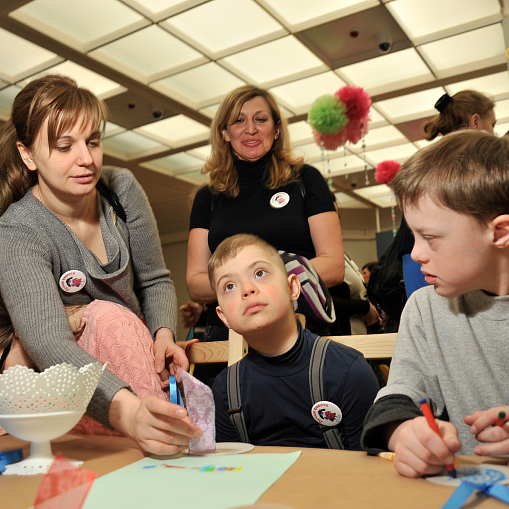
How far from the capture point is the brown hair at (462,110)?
203 centimetres

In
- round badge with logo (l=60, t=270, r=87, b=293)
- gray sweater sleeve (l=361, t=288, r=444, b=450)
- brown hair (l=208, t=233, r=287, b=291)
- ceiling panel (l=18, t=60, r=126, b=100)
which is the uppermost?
ceiling panel (l=18, t=60, r=126, b=100)

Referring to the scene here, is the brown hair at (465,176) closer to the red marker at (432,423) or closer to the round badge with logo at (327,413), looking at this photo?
the red marker at (432,423)

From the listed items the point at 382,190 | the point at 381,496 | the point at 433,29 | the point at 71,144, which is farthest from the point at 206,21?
the point at 382,190

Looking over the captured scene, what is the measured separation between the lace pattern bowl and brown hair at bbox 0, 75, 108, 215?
656mm

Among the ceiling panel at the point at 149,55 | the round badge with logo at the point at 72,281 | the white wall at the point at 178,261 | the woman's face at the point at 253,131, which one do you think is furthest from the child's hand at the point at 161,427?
the white wall at the point at 178,261

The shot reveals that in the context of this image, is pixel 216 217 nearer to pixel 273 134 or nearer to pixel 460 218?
pixel 273 134

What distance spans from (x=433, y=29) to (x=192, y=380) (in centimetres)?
412

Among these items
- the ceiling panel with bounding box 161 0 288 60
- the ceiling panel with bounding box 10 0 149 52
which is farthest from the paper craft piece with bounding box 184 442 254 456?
the ceiling panel with bounding box 10 0 149 52

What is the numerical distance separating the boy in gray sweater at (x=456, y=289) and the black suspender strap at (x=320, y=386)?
273mm

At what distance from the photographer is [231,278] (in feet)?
4.06

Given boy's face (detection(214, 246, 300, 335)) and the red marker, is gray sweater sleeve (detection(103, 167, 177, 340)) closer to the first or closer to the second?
boy's face (detection(214, 246, 300, 335))

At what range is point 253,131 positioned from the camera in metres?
1.82

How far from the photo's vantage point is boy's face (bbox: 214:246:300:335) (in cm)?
118

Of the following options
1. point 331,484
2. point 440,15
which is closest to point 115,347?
point 331,484
